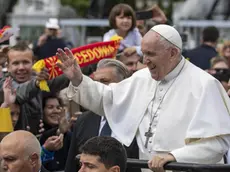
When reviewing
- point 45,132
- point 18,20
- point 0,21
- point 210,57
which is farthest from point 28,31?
point 45,132

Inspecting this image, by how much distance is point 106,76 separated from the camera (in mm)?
8789

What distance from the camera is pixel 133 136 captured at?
25.5 feet

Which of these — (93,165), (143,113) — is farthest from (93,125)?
(93,165)

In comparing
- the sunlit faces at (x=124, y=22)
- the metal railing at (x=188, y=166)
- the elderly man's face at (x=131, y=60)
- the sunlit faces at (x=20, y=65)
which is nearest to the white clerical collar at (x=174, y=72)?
the metal railing at (x=188, y=166)

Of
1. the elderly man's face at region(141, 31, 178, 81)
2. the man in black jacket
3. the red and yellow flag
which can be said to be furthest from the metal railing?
the man in black jacket

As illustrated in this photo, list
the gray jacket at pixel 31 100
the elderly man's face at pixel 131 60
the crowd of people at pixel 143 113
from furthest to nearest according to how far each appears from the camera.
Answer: the elderly man's face at pixel 131 60, the gray jacket at pixel 31 100, the crowd of people at pixel 143 113

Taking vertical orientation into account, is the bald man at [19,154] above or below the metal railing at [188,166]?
below

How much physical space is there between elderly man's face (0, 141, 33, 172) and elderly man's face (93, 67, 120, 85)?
1488 mm

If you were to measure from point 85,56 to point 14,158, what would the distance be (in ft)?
8.04

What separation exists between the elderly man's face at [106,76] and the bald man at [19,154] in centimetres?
139

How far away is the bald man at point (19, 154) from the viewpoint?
749 cm

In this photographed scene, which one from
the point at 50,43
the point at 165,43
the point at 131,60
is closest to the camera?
the point at 165,43

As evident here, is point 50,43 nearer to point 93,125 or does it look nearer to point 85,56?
point 85,56

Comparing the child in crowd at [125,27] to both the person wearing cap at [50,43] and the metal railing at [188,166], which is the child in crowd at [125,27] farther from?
the metal railing at [188,166]
